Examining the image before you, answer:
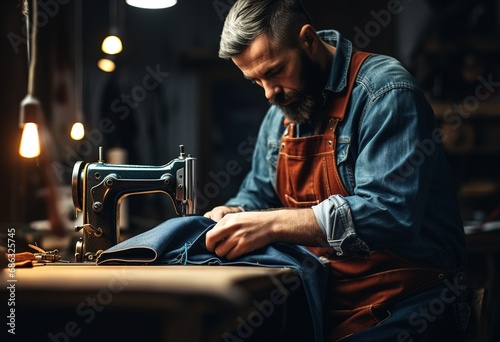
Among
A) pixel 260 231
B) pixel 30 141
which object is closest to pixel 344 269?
pixel 260 231

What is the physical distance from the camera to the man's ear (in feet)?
7.74

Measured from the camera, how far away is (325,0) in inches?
266

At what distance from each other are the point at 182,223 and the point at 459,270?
916 mm

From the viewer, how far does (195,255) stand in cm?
190

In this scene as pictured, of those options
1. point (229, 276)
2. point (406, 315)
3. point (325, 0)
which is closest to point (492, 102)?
point (325, 0)

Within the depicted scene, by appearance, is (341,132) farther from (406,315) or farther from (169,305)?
(169,305)

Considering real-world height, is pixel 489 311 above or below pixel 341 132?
below

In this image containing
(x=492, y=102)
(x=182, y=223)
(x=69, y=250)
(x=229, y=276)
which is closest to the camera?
(x=229, y=276)

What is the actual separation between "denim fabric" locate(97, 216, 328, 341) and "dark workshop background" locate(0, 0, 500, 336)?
293 centimetres

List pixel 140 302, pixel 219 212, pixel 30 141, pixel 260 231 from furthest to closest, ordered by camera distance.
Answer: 1. pixel 30 141
2. pixel 219 212
3. pixel 260 231
4. pixel 140 302

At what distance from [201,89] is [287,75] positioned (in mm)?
4819
